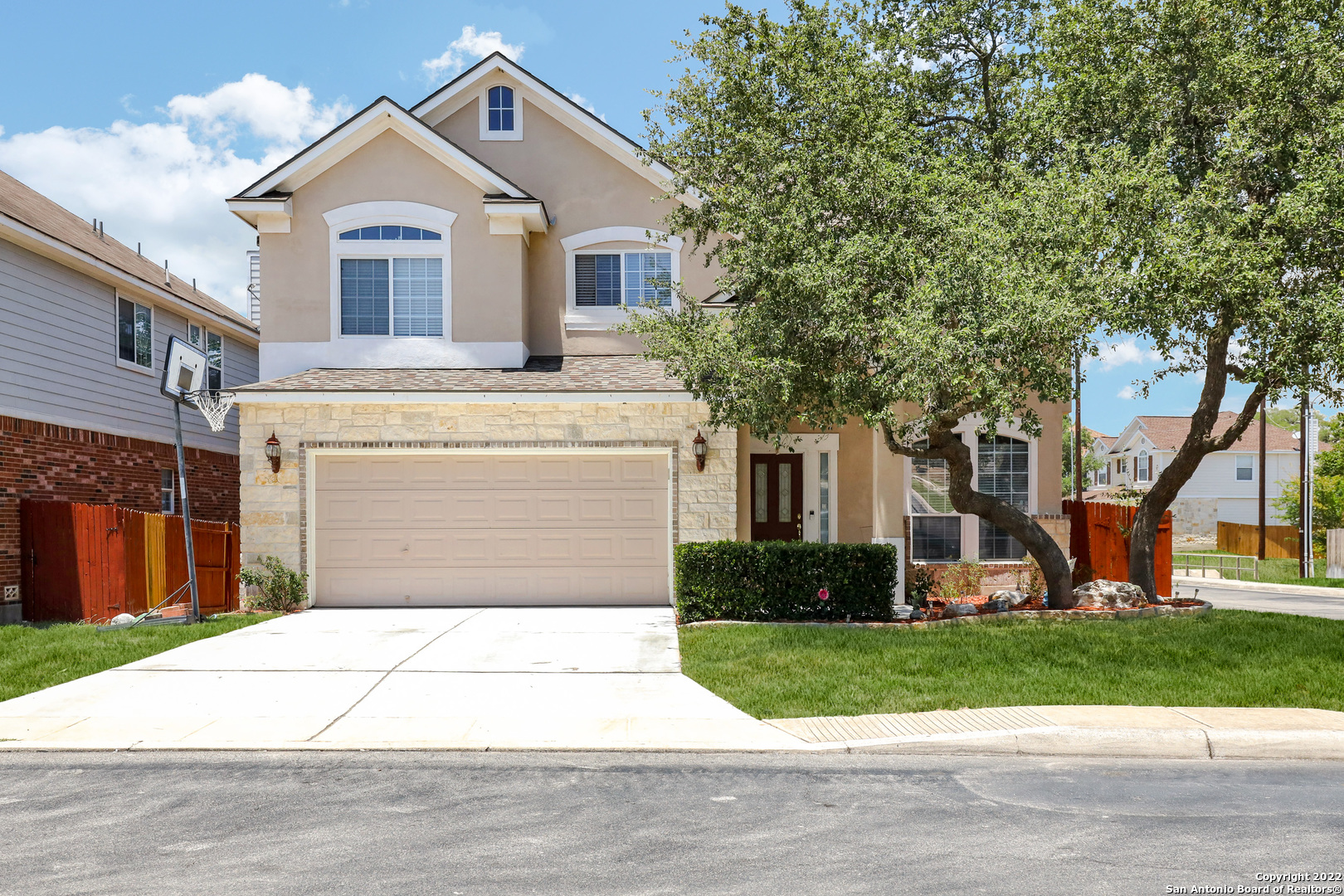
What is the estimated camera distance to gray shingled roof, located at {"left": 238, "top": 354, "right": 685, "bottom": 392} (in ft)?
47.1

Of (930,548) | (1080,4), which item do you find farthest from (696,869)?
(930,548)

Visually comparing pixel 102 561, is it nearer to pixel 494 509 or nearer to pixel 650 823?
pixel 494 509

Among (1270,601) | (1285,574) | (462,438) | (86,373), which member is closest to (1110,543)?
(1270,601)

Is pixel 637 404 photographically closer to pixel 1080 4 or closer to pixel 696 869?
pixel 1080 4

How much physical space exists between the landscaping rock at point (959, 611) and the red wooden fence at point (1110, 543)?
13.9 ft

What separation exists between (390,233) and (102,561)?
23.0 feet

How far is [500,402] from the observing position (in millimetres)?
14516

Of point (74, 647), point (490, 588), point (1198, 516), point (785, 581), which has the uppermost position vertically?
point (785, 581)

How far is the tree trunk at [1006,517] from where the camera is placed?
13617 mm

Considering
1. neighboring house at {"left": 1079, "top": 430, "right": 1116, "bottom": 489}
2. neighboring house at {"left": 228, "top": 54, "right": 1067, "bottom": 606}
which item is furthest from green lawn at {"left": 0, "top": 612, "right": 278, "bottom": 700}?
neighboring house at {"left": 1079, "top": 430, "right": 1116, "bottom": 489}

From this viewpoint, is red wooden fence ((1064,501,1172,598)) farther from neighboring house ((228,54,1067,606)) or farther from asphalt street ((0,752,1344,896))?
asphalt street ((0,752,1344,896))

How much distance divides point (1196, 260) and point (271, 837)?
426 inches

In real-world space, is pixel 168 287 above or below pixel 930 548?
above

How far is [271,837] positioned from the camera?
17.4 ft
